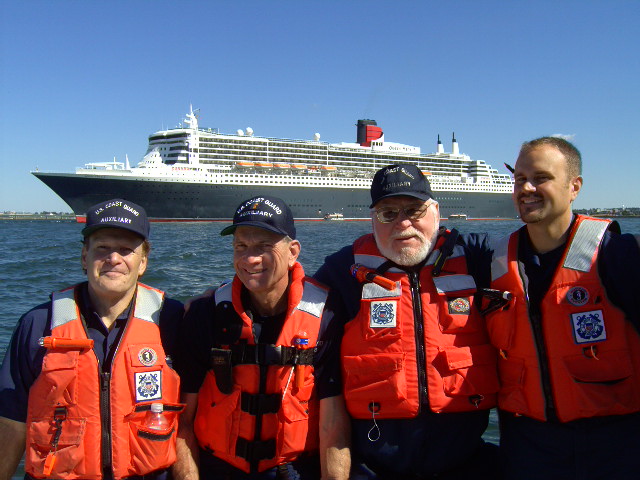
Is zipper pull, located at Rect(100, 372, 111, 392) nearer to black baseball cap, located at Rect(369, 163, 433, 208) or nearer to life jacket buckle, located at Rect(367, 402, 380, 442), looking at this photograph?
life jacket buckle, located at Rect(367, 402, 380, 442)

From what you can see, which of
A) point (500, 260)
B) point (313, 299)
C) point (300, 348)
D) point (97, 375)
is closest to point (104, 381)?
point (97, 375)

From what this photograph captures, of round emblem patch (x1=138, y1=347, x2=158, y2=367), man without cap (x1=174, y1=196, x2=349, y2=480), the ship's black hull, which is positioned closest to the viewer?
round emblem patch (x1=138, y1=347, x2=158, y2=367)

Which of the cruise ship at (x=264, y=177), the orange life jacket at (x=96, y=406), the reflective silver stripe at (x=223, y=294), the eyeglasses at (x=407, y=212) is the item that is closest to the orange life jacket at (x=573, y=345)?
the eyeglasses at (x=407, y=212)

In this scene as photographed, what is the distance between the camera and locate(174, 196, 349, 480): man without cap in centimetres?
261

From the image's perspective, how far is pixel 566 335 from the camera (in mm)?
2455

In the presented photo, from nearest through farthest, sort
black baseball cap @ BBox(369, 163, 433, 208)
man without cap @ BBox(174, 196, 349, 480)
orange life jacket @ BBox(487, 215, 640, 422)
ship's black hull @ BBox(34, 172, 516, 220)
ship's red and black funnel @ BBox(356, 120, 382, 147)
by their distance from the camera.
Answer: orange life jacket @ BBox(487, 215, 640, 422)
man without cap @ BBox(174, 196, 349, 480)
black baseball cap @ BBox(369, 163, 433, 208)
ship's black hull @ BBox(34, 172, 516, 220)
ship's red and black funnel @ BBox(356, 120, 382, 147)

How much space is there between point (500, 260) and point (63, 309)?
2250 millimetres

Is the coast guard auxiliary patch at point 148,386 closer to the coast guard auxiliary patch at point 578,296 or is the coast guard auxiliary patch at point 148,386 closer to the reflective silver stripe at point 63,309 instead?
the reflective silver stripe at point 63,309

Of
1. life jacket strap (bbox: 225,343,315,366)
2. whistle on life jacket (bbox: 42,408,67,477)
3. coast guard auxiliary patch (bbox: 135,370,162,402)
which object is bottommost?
whistle on life jacket (bbox: 42,408,67,477)

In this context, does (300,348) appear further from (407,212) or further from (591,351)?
(591,351)

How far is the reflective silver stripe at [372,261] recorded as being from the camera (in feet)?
9.14

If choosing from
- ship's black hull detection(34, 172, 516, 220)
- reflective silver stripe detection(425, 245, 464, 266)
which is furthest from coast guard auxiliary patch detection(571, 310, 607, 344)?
ship's black hull detection(34, 172, 516, 220)

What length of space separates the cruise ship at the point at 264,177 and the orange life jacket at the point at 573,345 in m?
43.5

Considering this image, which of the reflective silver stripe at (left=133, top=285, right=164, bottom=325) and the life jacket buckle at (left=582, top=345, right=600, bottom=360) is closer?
the life jacket buckle at (left=582, top=345, right=600, bottom=360)
